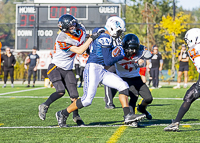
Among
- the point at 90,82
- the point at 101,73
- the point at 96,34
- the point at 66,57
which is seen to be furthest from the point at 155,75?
the point at 96,34

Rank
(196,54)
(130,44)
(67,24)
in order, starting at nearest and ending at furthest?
(196,54)
(67,24)
(130,44)

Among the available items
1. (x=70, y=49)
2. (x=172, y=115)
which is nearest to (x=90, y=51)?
(x=70, y=49)

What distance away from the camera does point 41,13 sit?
2191 centimetres

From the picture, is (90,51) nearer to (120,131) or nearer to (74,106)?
(74,106)

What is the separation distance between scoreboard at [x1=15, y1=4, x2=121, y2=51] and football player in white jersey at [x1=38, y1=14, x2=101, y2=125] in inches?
603

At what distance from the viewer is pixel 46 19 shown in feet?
71.8

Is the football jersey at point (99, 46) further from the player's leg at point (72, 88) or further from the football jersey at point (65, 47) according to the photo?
the player's leg at point (72, 88)

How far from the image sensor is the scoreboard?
21.4m

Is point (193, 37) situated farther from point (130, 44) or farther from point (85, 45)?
point (85, 45)

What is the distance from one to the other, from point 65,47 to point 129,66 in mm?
1138

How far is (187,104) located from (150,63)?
35.0 ft

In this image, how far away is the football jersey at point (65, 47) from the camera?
5723 millimetres

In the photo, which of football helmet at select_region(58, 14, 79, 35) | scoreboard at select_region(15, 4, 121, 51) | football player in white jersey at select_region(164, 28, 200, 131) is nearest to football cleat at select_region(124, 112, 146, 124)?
football player in white jersey at select_region(164, 28, 200, 131)

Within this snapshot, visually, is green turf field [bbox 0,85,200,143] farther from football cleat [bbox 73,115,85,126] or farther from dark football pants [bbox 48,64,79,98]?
dark football pants [bbox 48,64,79,98]
